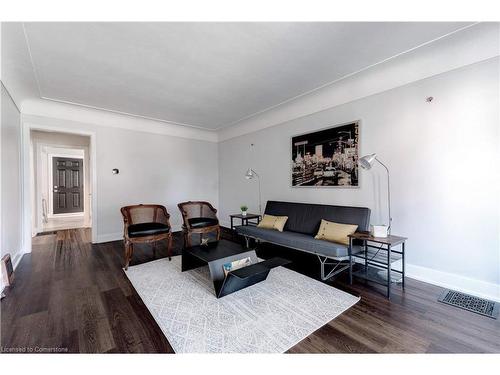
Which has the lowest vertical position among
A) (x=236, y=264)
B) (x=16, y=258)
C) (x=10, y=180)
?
(x=16, y=258)

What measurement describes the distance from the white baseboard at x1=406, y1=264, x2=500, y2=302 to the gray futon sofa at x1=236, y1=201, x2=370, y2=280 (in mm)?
692

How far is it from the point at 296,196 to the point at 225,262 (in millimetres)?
2086

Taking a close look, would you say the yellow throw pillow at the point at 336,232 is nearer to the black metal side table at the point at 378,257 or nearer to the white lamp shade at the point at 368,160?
the black metal side table at the point at 378,257

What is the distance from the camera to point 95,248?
12.9ft

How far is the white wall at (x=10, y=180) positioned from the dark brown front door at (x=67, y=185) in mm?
4533

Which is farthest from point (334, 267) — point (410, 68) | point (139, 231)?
point (139, 231)

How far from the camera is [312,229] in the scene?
3375mm

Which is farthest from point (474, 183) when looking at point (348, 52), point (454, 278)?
point (348, 52)

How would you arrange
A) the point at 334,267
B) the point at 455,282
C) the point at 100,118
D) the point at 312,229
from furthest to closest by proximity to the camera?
the point at 100,118 < the point at 312,229 < the point at 334,267 < the point at 455,282

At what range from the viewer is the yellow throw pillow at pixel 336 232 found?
2.74m

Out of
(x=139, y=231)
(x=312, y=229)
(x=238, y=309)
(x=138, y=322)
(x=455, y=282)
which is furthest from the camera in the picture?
(x=312, y=229)

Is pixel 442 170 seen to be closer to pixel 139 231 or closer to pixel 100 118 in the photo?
pixel 139 231
